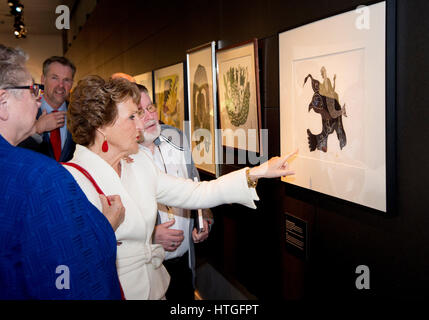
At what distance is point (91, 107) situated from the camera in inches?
71.9

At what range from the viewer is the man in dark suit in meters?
2.96

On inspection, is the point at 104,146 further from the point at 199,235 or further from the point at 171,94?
the point at 171,94

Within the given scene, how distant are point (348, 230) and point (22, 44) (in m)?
17.7

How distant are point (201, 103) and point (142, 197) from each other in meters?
2.04

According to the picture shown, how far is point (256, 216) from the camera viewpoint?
3131mm

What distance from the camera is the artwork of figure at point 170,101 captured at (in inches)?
181

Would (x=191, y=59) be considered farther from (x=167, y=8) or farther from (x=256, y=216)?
(x=256, y=216)

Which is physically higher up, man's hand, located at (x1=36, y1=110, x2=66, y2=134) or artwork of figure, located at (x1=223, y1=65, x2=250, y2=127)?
artwork of figure, located at (x1=223, y1=65, x2=250, y2=127)

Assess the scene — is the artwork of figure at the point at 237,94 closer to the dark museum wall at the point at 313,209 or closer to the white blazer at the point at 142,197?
the dark museum wall at the point at 313,209

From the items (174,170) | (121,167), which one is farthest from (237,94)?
(121,167)

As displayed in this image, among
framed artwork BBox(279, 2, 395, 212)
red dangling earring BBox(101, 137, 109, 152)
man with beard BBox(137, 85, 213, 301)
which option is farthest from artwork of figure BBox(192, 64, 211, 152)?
red dangling earring BBox(101, 137, 109, 152)

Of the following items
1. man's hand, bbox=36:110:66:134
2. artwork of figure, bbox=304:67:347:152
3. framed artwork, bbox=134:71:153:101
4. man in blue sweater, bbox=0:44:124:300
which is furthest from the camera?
framed artwork, bbox=134:71:153:101

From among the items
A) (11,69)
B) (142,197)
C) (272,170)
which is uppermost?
(11,69)

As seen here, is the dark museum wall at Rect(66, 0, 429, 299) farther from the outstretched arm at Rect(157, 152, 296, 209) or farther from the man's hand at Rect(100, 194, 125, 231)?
the man's hand at Rect(100, 194, 125, 231)
